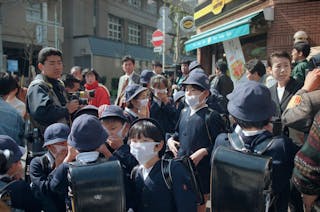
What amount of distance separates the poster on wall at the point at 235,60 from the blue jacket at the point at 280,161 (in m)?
6.91

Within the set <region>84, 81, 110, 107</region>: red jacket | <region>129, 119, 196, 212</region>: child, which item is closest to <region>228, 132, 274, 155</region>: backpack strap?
<region>129, 119, 196, 212</region>: child

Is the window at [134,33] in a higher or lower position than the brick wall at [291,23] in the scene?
higher

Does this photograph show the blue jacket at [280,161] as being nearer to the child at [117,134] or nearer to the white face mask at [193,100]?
the child at [117,134]

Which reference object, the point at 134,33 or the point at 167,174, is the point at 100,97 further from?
the point at 134,33

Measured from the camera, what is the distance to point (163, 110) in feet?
13.9

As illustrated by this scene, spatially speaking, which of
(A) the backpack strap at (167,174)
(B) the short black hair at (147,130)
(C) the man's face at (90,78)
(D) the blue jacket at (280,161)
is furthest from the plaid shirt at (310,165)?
(C) the man's face at (90,78)

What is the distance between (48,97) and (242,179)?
221cm

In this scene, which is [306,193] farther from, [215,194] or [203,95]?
Answer: [203,95]

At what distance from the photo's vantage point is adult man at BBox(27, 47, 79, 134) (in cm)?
325

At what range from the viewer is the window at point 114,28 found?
3456cm

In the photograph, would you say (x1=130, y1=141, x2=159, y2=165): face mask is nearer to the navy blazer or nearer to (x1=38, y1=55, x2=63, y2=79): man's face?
the navy blazer

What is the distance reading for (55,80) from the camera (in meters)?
3.64

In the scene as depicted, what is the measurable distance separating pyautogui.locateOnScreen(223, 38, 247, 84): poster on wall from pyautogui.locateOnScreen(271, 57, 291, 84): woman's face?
225 inches

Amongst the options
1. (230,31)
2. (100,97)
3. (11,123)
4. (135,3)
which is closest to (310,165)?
(11,123)
